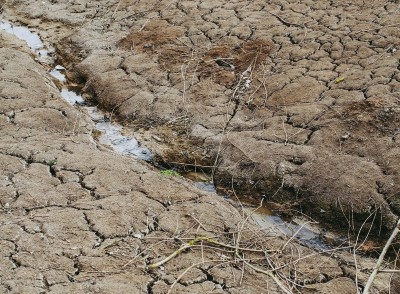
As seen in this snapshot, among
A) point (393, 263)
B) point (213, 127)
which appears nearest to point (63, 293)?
point (393, 263)

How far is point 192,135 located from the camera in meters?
4.82

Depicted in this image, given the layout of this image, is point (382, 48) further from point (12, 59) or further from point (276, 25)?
point (12, 59)

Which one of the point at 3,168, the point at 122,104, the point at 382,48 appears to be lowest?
the point at 122,104

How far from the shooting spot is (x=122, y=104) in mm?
5309

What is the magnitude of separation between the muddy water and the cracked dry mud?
119mm

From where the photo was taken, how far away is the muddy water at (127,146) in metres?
3.87

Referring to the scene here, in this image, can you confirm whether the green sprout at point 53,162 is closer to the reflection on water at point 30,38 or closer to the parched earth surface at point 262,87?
the parched earth surface at point 262,87

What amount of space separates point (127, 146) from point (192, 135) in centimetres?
54

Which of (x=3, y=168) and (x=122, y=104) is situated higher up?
(x=3, y=168)

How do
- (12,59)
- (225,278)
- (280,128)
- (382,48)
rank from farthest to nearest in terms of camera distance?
(12,59)
(382,48)
(280,128)
(225,278)

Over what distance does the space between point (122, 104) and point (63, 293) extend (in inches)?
108

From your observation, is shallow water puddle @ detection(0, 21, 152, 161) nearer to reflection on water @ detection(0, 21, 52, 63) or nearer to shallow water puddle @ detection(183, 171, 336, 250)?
reflection on water @ detection(0, 21, 52, 63)

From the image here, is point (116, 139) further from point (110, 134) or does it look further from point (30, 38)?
point (30, 38)

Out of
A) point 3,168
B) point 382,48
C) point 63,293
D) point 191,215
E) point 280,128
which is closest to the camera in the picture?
point 63,293
